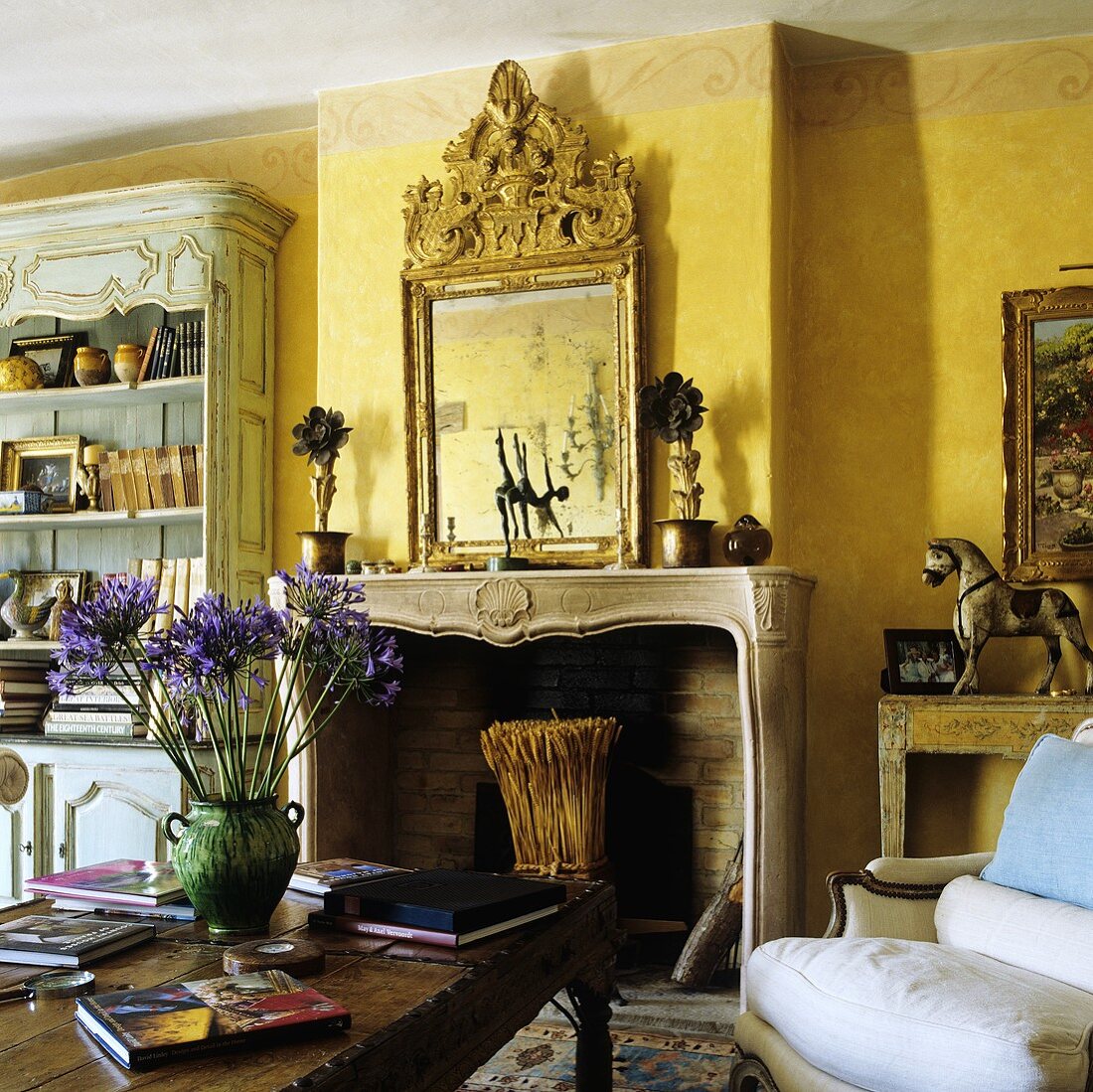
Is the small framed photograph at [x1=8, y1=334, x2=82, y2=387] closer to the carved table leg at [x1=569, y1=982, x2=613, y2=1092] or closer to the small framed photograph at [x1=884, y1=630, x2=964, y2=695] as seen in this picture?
the small framed photograph at [x1=884, y1=630, x2=964, y2=695]

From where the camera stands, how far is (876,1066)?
1.86m

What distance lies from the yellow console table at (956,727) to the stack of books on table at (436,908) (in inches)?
58.5

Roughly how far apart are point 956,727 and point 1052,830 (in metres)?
0.97

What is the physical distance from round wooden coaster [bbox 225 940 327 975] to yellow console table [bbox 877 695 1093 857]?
76.2 inches

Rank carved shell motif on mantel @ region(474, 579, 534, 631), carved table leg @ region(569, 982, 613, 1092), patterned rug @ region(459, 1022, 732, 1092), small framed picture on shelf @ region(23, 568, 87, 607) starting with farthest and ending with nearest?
small framed picture on shelf @ region(23, 568, 87, 607) < carved shell motif on mantel @ region(474, 579, 534, 631) < patterned rug @ region(459, 1022, 732, 1092) < carved table leg @ region(569, 982, 613, 1092)

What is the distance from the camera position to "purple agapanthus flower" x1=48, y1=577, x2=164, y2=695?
175 centimetres

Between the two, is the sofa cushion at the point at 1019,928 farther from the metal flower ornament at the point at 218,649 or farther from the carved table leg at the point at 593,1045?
the metal flower ornament at the point at 218,649

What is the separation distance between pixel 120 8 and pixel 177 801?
251 centimetres

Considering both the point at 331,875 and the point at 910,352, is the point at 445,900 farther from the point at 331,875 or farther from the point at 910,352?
the point at 910,352

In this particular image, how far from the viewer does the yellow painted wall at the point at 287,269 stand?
4.28 m

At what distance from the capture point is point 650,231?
3.66 m

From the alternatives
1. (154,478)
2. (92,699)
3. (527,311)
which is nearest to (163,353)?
(154,478)

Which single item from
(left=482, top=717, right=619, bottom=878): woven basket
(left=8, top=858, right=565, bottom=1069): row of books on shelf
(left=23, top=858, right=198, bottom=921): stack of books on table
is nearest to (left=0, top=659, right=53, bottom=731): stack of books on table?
(left=482, top=717, right=619, bottom=878): woven basket

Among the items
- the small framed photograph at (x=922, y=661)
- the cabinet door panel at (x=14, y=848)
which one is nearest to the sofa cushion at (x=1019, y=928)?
the small framed photograph at (x=922, y=661)
